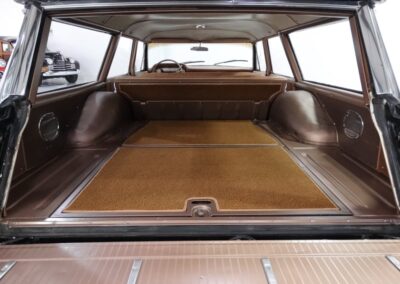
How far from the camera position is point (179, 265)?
0.96 m

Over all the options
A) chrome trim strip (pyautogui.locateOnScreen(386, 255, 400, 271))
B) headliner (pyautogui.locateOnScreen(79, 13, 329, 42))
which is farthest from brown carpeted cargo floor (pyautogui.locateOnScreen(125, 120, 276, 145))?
chrome trim strip (pyautogui.locateOnScreen(386, 255, 400, 271))

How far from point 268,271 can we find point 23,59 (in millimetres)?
1250

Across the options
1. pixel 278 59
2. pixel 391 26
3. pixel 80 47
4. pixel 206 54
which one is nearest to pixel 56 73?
pixel 80 47

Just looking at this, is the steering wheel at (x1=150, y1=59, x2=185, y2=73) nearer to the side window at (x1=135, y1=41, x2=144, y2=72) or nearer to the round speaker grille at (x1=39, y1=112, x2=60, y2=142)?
the side window at (x1=135, y1=41, x2=144, y2=72)

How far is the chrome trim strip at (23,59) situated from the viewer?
50.6 inches

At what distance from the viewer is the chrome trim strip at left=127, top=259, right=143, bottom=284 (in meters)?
0.90

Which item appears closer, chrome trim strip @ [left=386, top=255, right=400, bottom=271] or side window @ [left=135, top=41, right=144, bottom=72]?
chrome trim strip @ [left=386, top=255, right=400, bottom=271]

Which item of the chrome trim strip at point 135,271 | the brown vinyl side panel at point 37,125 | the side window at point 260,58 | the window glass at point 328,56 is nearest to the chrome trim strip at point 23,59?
the brown vinyl side panel at point 37,125

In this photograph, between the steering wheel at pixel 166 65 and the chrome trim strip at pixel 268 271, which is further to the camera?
the steering wheel at pixel 166 65

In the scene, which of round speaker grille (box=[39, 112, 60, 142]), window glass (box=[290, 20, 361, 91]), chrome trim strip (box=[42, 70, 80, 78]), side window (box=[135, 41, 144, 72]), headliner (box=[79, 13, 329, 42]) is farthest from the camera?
chrome trim strip (box=[42, 70, 80, 78])

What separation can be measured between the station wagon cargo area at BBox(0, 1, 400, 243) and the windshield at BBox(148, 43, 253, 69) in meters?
0.46

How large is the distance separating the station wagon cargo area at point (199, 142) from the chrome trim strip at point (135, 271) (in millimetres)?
220

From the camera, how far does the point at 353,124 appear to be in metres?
1.95

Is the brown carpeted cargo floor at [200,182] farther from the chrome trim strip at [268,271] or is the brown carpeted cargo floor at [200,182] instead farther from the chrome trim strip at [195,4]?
the chrome trim strip at [195,4]
